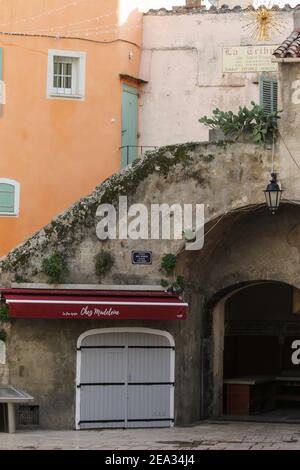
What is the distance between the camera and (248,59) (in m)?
32.7

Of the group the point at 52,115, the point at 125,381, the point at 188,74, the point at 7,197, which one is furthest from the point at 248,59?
the point at 125,381

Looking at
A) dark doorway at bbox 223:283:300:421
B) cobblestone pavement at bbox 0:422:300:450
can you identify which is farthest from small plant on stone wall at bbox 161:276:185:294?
dark doorway at bbox 223:283:300:421

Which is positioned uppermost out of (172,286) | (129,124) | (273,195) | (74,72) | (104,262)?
(74,72)

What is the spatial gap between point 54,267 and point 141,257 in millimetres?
1981

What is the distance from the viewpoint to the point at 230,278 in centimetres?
2802

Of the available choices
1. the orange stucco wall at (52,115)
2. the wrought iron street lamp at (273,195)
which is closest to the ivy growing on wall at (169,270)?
the wrought iron street lamp at (273,195)

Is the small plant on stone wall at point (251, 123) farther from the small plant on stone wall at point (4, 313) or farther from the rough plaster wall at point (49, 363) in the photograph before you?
the small plant on stone wall at point (4, 313)

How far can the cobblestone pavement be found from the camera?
73.8 feet

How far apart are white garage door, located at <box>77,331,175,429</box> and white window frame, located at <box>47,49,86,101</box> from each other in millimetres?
7858

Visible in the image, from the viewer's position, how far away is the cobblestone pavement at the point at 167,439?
73.8 feet

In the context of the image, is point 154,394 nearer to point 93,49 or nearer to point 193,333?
point 193,333

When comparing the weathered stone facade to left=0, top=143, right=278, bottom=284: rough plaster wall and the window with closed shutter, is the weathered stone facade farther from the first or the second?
the window with closed shutter

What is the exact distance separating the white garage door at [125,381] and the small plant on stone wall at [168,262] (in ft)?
5.07

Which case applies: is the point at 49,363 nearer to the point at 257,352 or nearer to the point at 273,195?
the point at 273,195
